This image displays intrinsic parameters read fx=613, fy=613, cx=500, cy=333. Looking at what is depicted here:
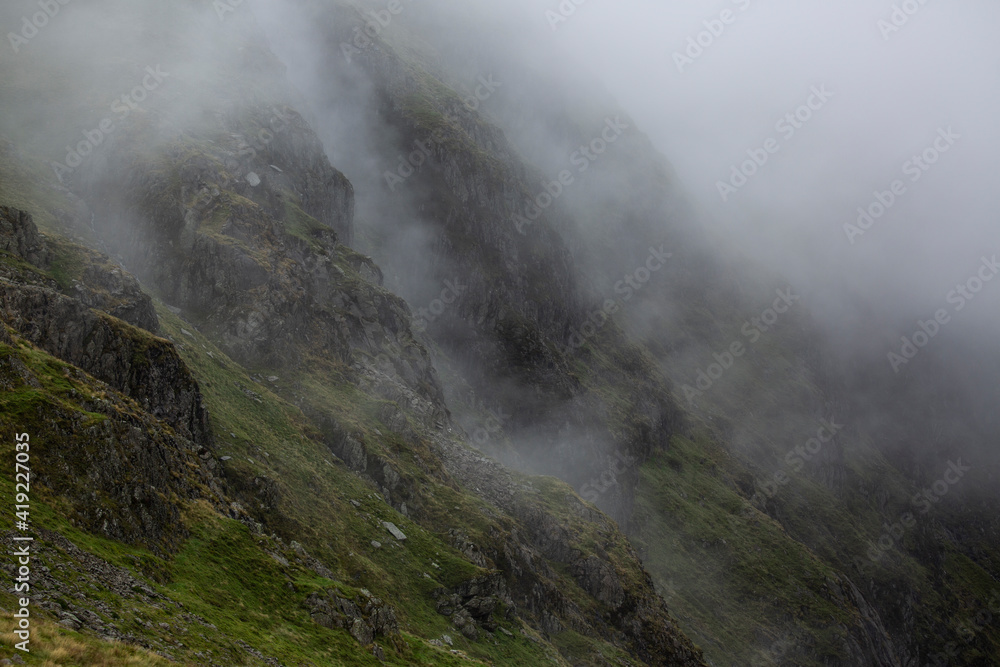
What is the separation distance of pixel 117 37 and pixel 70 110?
2395 cm

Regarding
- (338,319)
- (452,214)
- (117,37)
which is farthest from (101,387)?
(452,214)

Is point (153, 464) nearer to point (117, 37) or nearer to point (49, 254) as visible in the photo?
point (49, 254)

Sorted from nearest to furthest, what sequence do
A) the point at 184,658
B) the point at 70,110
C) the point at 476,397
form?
the point at 184,658, the point at 70,110, the point at 476,397

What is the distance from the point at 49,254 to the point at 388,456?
34.8m

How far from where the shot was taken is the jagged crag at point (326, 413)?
2980 centimetres

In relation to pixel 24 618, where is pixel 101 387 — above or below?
below

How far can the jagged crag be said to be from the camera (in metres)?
29.8

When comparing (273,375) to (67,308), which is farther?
(273,375)

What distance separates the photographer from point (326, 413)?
210 ft

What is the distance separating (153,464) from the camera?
33.0 m

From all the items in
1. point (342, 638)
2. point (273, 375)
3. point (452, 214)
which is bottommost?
point (273, 375)

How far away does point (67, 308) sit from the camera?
39.6m

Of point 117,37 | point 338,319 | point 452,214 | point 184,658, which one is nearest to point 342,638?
point 184,658

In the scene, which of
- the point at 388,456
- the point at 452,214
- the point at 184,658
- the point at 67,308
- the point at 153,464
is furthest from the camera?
the point at 452,214
